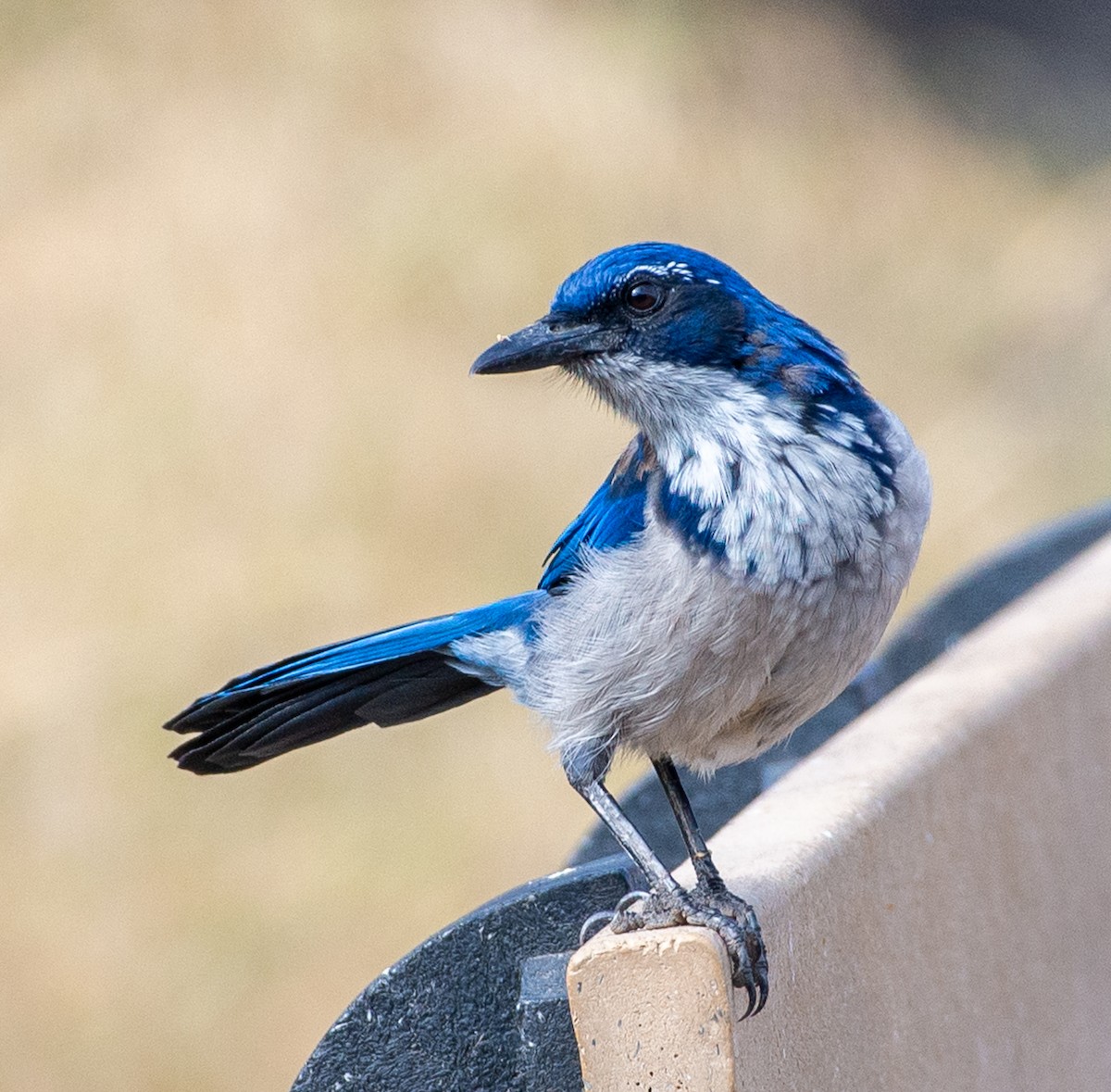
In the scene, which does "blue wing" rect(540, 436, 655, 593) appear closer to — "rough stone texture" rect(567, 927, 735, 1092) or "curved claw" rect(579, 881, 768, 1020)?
"curved claw" rect(579, 881, 768, 1020)

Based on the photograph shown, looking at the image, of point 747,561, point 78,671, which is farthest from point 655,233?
point 747,561

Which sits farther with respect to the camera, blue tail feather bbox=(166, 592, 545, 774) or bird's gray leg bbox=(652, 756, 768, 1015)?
blue tail feather bbox=(166, 592, 545, 774)

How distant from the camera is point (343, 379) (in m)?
9.70

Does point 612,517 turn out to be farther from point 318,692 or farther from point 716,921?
point 716,921

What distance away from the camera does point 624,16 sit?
461 inches

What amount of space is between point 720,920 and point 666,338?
90cm

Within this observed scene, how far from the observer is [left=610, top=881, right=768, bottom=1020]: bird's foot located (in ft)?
6.97

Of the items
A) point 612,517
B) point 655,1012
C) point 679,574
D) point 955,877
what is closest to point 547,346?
point 612,517

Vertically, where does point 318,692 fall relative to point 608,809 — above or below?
above

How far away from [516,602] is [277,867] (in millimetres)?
5293

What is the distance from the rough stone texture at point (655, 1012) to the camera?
6.41 ft

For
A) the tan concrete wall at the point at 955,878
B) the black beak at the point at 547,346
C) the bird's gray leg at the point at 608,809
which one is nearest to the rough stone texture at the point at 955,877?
the tan concrete wall at the point at 955,878

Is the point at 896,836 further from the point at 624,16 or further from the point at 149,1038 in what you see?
the point at 624,16

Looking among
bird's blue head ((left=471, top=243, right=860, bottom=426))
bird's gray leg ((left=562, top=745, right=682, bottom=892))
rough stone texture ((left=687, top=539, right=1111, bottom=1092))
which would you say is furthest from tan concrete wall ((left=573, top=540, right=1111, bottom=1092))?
bird's blue head ((left=471, top=243, right=860, bottom=426))
